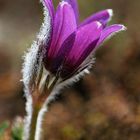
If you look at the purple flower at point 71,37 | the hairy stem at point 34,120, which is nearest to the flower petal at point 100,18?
the purple flower at point 71,37

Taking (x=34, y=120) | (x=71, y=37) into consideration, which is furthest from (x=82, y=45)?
(x=34, y=120)

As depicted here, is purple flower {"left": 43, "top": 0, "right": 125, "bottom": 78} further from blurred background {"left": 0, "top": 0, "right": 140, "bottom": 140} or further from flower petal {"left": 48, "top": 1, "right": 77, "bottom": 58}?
blurred background {"left": 0, "top": 0, "right": 140, "bottom": 140}

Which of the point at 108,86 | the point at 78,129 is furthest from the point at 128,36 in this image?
the point at 78,129

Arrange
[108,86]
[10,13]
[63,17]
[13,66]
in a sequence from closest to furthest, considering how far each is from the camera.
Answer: [63,17], [108,86], [13,66], [10,13]

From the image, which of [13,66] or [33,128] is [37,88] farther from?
[13,66]

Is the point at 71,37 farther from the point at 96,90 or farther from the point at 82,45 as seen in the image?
the point at 96,90

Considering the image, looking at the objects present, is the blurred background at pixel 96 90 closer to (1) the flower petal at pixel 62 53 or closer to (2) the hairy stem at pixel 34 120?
(2) the hairy stem at pixel 34 120
